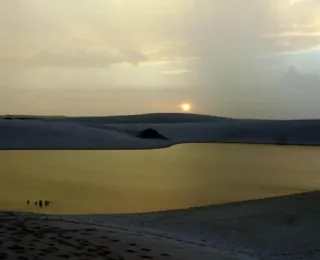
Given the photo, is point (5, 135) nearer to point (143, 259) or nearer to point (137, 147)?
point (137, 147)


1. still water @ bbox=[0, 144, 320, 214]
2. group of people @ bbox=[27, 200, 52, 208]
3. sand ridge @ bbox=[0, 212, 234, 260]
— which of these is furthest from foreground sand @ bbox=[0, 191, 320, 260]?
group of people @ bbox=[27, 200, 52, 208]

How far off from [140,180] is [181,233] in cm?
194

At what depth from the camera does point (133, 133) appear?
36.1 ft

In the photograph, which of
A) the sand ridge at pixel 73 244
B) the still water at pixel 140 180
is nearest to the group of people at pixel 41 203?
the still water at pixel 140 180

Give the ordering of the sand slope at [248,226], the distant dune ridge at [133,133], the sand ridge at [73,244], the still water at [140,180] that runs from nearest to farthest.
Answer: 1. the sand ridge at [73,244]
2. the sand slope at [248,226]
3. the still water at [140,180]
4. the distant dune ridge at [133,133]

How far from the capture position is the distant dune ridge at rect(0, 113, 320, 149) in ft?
28.7

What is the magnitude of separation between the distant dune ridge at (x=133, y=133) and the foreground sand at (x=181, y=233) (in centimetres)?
515

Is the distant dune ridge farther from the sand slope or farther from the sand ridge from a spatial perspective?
the sand ridge

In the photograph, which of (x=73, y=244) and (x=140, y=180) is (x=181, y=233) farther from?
(x=140, y=180)

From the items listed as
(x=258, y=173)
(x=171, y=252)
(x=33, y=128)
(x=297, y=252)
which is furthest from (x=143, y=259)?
(x=33, y=128)

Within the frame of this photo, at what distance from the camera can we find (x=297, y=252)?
99.7 inches

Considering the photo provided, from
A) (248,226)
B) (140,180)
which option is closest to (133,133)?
(140,180)

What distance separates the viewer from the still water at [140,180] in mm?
3672

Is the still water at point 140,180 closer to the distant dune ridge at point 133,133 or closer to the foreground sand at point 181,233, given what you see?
the foreground sand at point 181,233
